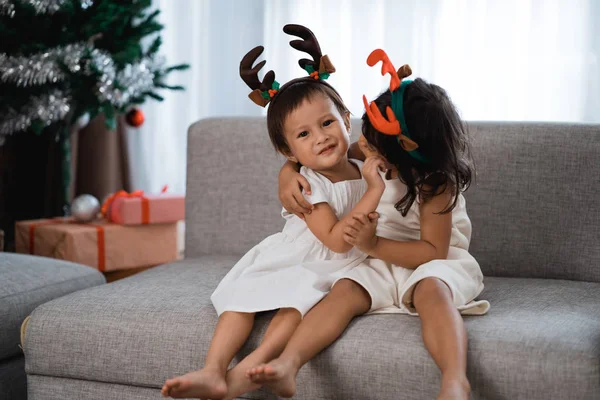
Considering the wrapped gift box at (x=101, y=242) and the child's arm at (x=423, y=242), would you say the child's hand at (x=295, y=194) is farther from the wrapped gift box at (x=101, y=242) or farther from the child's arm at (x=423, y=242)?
the wrapped gift box at (x=101, y=242)

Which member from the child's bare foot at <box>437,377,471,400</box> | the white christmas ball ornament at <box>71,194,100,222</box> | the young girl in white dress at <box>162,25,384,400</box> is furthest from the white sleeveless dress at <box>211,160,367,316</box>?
the white christmas ball ornament at <box>71,194,100,222</box>

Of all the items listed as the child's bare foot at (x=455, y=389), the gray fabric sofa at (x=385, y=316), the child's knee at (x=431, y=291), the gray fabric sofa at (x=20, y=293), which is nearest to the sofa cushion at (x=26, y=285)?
the gray fabric sofa at (x=20, y=293)

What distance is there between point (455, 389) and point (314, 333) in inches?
11.9

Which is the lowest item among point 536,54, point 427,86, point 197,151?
point 197,151

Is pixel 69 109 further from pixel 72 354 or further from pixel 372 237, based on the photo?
pixel 372 237

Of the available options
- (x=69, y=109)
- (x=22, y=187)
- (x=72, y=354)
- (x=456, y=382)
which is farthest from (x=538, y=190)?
(x=22, y=187)

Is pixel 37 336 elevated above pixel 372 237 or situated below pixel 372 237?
below

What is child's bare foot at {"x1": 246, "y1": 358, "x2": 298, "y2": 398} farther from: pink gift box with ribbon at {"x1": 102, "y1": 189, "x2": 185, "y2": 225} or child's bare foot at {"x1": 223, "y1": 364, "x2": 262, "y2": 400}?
pink gift box with ribbon at {"x1": 102, "y1": 189, "x2": 185, "y2": 225}

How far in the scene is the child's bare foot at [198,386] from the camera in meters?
1.28

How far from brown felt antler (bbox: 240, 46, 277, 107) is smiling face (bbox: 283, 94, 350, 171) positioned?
0.38 feet

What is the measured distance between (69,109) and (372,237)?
6.34 feet

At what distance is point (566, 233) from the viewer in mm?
1842

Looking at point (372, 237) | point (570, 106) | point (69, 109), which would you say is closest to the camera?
point (372, 237)

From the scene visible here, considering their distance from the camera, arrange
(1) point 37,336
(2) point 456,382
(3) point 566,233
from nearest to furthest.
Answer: (2) point 456,382, (1) point 37,336, (3) point 566,233
